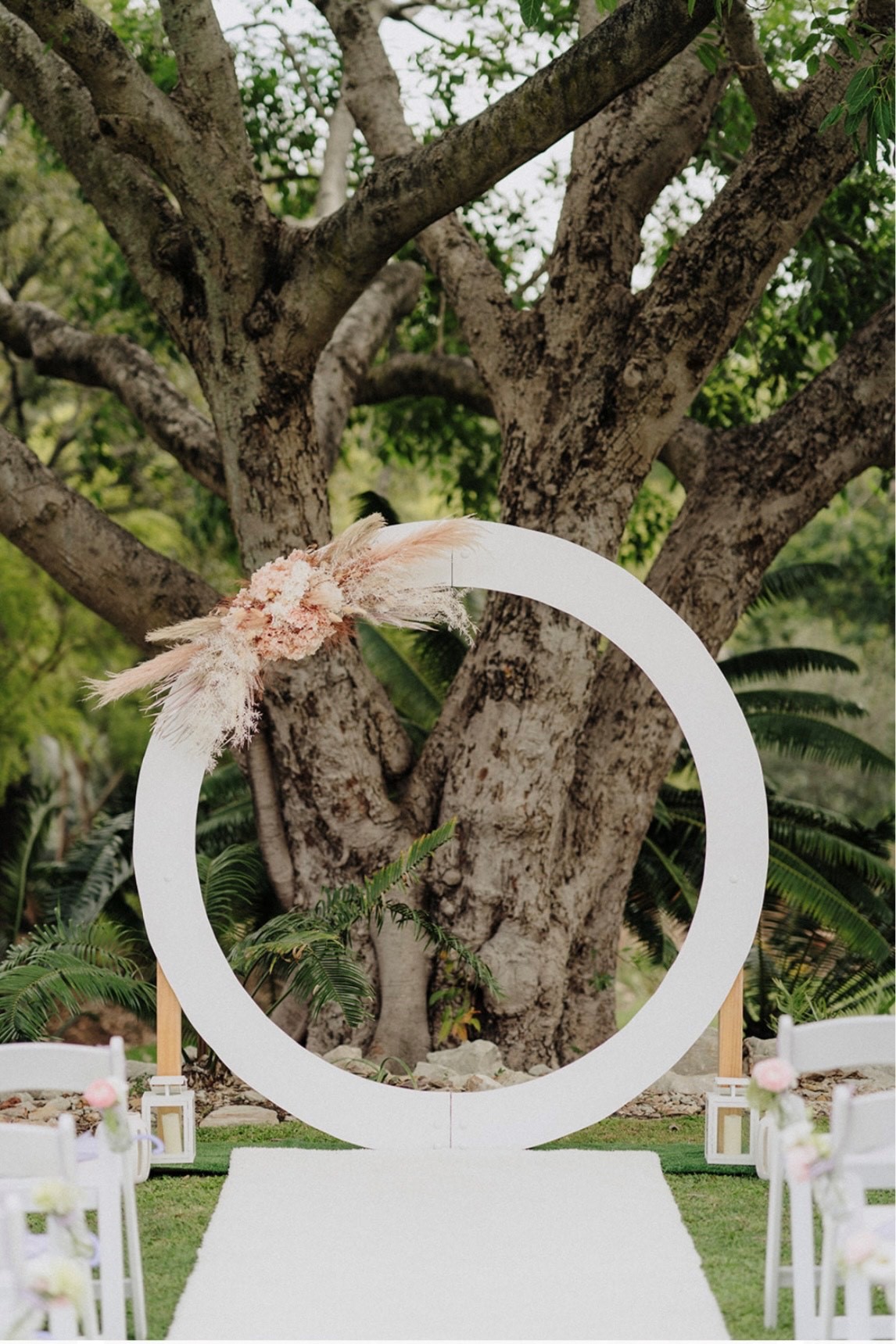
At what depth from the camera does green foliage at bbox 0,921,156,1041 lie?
613 cm

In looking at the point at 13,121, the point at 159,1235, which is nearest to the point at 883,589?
the point at 13,121

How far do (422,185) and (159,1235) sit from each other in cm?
444

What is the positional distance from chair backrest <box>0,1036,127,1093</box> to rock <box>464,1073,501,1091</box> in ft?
8.73

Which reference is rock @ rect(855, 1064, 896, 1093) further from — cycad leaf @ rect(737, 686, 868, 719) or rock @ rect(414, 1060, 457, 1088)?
cycad leaf @ rect(737, 686, 868, 719)

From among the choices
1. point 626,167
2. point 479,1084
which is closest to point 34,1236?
point 479,1084

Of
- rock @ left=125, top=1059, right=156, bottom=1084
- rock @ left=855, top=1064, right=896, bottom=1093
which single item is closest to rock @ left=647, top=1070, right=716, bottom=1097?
rock @ left=855, top=1064, right=896, bottom=1093

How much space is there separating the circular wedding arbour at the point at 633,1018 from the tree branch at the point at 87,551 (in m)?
1.86

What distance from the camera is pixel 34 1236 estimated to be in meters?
3.35

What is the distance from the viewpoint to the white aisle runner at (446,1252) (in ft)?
12.3

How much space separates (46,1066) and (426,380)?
619 cm

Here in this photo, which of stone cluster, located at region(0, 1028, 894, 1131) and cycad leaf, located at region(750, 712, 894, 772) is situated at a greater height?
cycad leaf, located at region(750, 712, 894, 772)

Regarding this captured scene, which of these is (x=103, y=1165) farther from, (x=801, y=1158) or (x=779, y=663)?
(x=779, y=663)

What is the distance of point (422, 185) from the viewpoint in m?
6.02

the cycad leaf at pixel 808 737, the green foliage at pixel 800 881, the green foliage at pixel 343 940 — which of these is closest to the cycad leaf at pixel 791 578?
the green foliage at pixel 800 881
